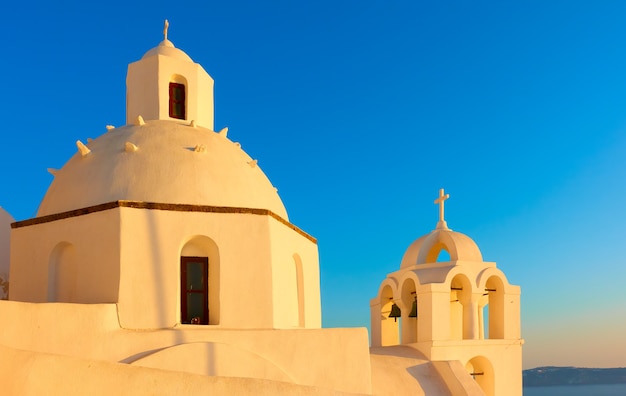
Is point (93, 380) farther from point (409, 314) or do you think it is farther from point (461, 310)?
point (461, 310)

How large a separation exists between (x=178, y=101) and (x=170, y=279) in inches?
185

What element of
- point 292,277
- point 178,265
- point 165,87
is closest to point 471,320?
point 292,277

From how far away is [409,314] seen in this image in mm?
15695

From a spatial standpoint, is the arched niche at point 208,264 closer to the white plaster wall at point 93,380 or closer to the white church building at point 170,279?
the white church building at point 170,279

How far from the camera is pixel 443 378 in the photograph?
44.5ft

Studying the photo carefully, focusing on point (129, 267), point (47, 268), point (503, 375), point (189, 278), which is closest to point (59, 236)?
point (47, 268)

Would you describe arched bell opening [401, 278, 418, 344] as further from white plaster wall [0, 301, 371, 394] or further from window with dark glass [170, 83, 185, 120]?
window with dark glass [170, 83, 185, 120]

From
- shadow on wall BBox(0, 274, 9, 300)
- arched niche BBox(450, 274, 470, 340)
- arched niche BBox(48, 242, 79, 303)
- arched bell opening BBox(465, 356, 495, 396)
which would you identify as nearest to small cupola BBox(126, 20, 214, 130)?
arched niche BBox(48, 242, 79, 303)

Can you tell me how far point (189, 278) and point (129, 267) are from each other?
1038mm

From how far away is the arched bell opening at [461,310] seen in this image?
15078 millimetres

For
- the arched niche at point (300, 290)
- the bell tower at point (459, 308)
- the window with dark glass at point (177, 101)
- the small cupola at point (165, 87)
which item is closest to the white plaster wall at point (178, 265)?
the arched niche at point (300, 290)

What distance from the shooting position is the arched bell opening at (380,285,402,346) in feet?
54.9

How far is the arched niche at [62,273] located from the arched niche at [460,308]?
865 cm

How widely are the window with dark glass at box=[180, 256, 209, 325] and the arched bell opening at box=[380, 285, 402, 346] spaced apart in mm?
7176
